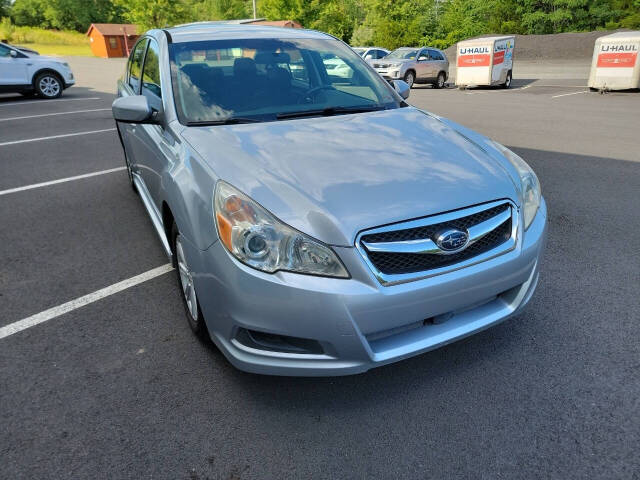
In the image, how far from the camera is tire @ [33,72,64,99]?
46.7ft

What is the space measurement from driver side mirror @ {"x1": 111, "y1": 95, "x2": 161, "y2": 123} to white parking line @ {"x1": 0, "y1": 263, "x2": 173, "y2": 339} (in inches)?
46.2

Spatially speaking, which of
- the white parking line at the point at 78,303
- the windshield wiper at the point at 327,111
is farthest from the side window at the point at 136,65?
the windshield wiper at the point at 327,111

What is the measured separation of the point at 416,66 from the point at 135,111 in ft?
59.8

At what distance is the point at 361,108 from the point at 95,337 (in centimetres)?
222

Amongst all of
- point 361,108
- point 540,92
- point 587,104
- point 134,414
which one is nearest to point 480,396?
point 134,414

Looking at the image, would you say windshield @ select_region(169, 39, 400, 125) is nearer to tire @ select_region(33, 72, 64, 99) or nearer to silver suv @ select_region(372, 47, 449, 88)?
tire @ select_region(33, 72, 64, 99)

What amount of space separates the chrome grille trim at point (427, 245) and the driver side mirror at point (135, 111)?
1.75 m

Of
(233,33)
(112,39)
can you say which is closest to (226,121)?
(233,33)

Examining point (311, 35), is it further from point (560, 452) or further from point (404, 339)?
point (560, 452)

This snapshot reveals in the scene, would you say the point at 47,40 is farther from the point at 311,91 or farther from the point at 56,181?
the point at 311,91

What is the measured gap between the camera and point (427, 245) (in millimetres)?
2070

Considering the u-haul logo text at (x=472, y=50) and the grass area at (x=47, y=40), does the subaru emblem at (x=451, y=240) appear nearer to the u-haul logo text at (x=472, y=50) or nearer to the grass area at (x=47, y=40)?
the u-haul logo text at (x=472, y=50)

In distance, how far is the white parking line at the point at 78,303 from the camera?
302 cm

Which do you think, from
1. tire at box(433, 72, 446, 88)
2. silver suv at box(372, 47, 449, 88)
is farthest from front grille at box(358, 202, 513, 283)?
tire at box(433, 72, 446, 88)
